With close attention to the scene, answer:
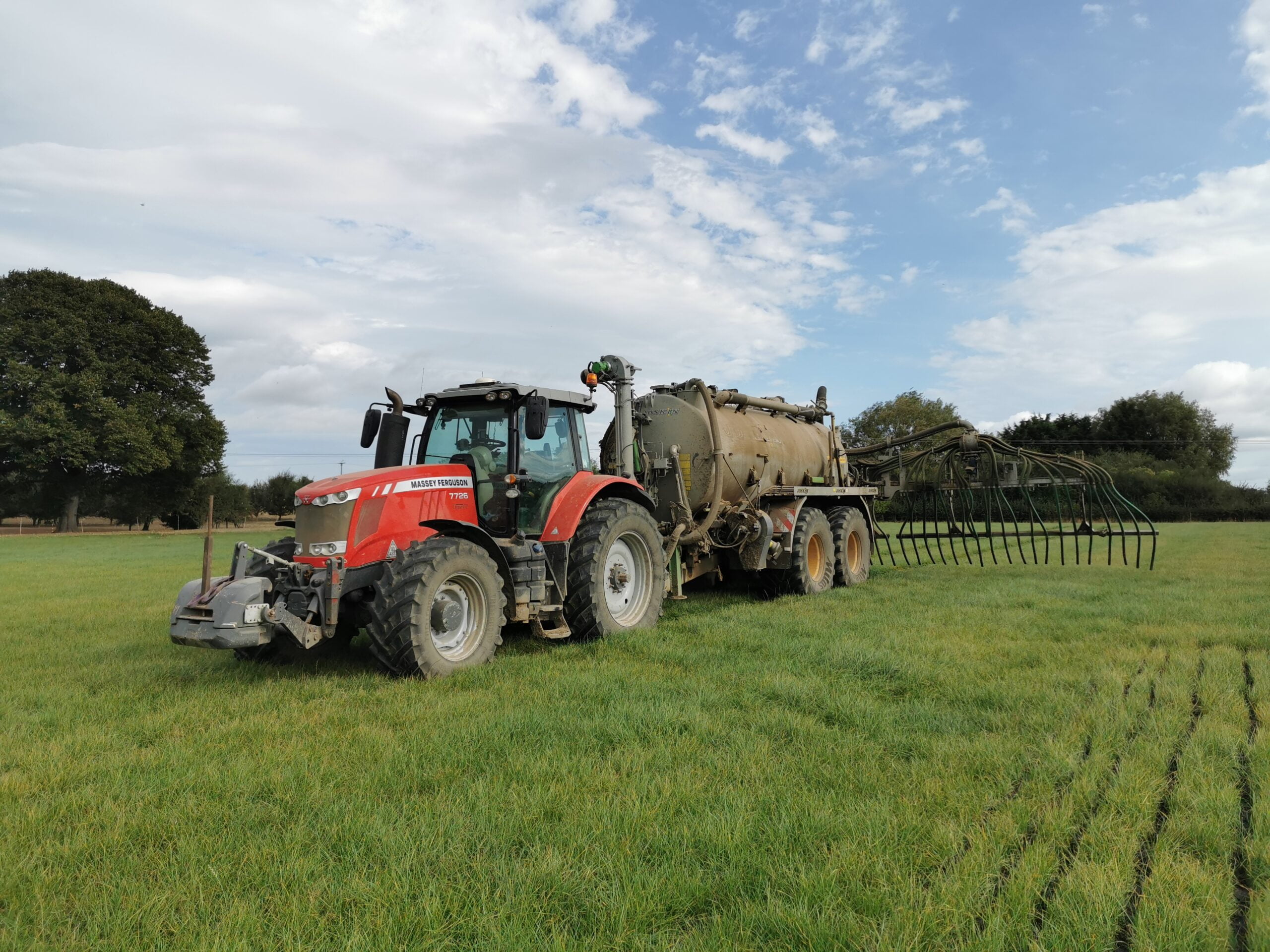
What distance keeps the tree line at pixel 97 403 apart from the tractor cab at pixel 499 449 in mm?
31484

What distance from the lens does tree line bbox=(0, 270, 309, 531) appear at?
3123 cm

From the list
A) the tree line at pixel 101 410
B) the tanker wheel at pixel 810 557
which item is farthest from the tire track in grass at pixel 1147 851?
the tree line at pixel 101 410

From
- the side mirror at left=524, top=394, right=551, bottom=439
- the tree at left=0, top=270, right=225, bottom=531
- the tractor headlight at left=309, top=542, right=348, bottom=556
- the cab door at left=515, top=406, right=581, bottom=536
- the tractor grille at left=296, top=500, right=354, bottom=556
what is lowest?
the tractor headlight at left=309, top=542, right=348, bottom=556

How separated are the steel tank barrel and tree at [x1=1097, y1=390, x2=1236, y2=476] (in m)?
60.4

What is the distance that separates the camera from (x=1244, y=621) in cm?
790

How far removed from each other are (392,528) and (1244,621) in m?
8.26

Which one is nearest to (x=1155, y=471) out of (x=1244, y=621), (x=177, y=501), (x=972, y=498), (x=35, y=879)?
(x=972, y=498)

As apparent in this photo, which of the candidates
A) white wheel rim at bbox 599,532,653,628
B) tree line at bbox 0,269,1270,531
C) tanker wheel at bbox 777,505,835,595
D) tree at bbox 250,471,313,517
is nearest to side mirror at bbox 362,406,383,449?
white wheel rim at bbox 599,532,653,628

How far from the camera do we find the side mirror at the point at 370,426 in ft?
23.3

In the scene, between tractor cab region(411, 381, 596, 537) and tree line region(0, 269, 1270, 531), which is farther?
tree line region(0, 269, 1270, 531)

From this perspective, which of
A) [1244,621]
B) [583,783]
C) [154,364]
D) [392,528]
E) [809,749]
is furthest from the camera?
[154,364]

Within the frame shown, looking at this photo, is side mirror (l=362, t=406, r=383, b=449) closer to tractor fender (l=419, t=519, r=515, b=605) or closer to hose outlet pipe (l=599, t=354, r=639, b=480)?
tractor fender (l=419, t=519, r=515, b=605)

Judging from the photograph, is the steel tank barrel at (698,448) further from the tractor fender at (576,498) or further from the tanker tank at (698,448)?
the tractor fender at (576,498)

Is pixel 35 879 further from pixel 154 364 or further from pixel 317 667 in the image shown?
pixel 154 364
